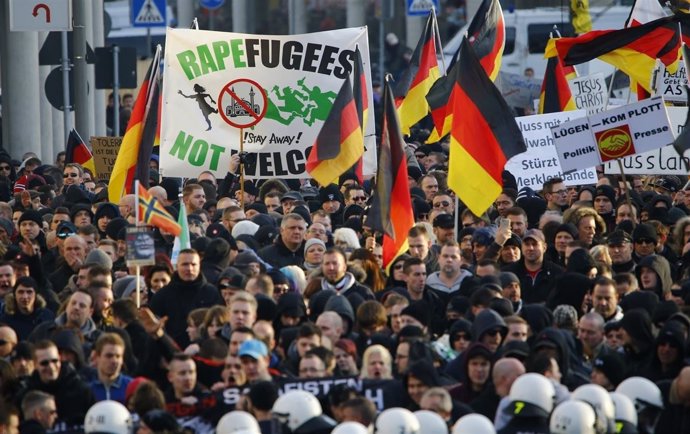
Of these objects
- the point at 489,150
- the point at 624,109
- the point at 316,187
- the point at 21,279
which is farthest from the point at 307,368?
the point at 316,187

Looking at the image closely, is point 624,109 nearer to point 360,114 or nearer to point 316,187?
point 360,114

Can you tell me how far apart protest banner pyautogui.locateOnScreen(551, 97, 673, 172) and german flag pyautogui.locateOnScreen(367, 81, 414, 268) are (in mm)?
2506

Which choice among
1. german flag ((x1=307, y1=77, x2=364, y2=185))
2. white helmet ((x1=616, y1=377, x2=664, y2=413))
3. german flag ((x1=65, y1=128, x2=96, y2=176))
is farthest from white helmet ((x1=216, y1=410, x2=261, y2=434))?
german flag ((x1=65, y1=128, x2=96, y2=176))

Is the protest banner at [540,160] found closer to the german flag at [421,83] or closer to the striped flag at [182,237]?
the german flag at [421,83]

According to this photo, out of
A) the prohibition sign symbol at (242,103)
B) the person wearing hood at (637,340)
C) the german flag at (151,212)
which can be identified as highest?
the prohibition sign symbol at (242,103)

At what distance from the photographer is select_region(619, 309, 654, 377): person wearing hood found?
1169 cm

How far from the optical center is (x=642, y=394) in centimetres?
1020

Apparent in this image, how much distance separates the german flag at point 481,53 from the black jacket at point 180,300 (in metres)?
6.62

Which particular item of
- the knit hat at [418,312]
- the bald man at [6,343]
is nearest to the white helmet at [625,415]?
the knit hat at [418,312]

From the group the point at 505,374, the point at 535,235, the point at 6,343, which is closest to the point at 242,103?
the point at 535,235

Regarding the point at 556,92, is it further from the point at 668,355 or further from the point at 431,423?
the point at 431,423

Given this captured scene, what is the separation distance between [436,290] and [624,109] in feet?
12.6

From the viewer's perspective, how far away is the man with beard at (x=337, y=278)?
45.0 feet

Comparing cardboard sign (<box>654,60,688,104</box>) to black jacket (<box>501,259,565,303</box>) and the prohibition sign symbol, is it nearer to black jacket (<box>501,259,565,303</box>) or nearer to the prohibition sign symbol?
the prohibition sign symbol
